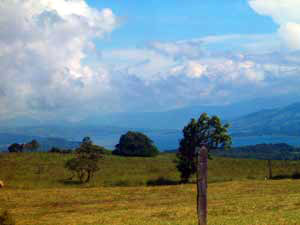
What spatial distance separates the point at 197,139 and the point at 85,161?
17.1 metres

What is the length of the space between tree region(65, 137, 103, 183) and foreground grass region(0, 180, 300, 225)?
16.3 metres

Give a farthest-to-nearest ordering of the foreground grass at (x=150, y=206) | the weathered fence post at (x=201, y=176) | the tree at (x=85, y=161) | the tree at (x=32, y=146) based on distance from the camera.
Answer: the tree at (x=32, y=146) < the tree at (x=85, y=161) < the foreground grass at (x=150, y=206) < the weathered fence post at (x=201, y=176)

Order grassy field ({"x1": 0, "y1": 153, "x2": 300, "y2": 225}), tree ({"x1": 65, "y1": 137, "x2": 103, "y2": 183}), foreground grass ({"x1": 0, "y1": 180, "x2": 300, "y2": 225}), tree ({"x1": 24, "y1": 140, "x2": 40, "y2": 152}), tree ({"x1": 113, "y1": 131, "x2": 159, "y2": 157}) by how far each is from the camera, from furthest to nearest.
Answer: tree ({"x1": 24, "y1": 140, "x2": 40, "y2": 152}), tree ({"x1": 113, "y1": 131, "x2": 159, "y2": 157}), tree ({"x1": 65, "y1": 137, "x2": 103, "y2": 183}), grassy field ({"x1": 0, "y1": 153, "x2": 300, "y2": 225}), foreground grass ({"x1": 0, "y1": 180, "x2": 300, "y2": 225})

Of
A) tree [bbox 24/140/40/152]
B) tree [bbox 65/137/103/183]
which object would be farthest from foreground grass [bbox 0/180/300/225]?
tree [bbox 24/140/40/152]

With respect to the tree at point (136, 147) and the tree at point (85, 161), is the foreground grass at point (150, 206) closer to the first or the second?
the tree at point (85, 161)

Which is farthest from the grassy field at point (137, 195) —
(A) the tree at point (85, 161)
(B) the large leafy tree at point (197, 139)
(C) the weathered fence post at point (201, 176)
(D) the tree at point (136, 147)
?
(D) the tree at point (136, 147)

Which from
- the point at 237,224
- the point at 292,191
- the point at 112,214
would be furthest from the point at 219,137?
the point at 237,224

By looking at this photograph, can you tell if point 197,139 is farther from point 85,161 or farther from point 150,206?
point 150,206

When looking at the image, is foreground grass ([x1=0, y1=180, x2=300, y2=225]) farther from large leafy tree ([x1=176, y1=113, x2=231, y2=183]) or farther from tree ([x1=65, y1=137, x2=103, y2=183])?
tree ([x1=65, y1=137, x2=103, y2=183])

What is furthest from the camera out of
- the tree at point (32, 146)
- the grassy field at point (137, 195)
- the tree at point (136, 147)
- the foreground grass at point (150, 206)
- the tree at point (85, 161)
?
the tree at point (32, 146)

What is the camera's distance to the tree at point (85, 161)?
7294cm

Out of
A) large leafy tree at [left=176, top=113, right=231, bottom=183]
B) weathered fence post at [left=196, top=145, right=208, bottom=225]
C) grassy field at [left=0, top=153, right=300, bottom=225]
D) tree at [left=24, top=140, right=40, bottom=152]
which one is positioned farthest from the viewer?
tree at [left=24, top=140, right=40, bottom=152]

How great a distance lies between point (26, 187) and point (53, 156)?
34.7m

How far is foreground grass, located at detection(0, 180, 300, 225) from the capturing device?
3012 cm
